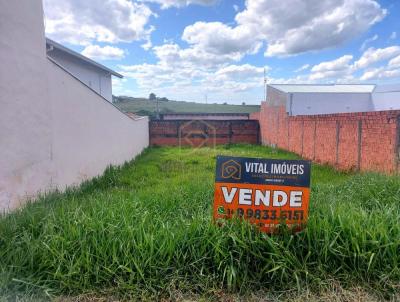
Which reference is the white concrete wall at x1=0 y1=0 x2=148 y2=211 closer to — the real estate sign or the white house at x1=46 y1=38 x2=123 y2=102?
the real estate sign

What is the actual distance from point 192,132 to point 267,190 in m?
14.3

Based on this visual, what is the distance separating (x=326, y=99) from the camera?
18688 mm

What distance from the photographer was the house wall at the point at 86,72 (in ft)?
38.3

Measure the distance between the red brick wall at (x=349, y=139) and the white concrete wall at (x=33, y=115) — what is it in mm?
6372

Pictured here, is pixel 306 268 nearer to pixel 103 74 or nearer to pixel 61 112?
pixel 61 112

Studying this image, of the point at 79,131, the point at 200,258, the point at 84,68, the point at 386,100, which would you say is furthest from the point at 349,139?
the point at 386,100

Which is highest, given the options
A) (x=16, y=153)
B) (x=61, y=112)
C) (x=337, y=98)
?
(x=337, y=98)

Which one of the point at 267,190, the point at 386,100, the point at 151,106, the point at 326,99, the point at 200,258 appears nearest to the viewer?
the point at 200,258

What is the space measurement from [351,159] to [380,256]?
562cm

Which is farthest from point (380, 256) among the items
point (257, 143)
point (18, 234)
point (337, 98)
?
point (337, 98)

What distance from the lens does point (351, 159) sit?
6.86 meters

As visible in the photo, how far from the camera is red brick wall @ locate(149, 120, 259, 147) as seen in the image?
16.2 metres

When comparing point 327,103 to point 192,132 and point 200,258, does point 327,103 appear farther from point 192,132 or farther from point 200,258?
point 200,258

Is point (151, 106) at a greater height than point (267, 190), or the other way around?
point (151, 106)
